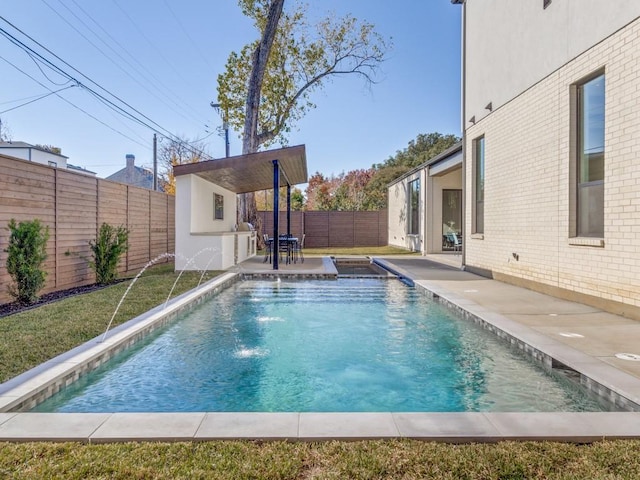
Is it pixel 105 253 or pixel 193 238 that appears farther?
pixel 193 238

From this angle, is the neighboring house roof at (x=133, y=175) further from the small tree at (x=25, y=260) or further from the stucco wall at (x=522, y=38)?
the small tree at (x=25, y=260)

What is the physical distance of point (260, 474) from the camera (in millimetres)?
2041

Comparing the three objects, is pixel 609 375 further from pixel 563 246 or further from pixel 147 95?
pixel 147 95

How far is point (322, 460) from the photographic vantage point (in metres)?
2.15

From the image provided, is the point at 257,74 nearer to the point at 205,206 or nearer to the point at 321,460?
the point at 205,206

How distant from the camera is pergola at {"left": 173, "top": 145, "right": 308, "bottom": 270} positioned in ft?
33.8

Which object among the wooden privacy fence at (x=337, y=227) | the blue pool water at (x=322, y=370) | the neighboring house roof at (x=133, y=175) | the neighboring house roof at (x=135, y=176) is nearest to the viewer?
the blue pool water at (x=322, y=370)

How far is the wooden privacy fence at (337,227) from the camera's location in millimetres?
23031

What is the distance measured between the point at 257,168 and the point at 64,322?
22.8ft

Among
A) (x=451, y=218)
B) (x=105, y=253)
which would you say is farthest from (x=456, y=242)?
(x=105, y=253)

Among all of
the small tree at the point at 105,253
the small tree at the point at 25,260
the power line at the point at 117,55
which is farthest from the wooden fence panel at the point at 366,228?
the small tree at the point at 25,260

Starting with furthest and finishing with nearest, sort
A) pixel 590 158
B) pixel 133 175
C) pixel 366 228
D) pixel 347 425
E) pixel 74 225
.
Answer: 1. pixel 133 175
2. pixel 366 228
3. pixel 74 225
4. pixel 590 158
5. pixel 347 425

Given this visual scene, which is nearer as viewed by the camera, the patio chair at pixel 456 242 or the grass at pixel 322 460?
the grass at pixel 322 460

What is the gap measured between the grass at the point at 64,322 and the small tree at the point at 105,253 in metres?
0.53
